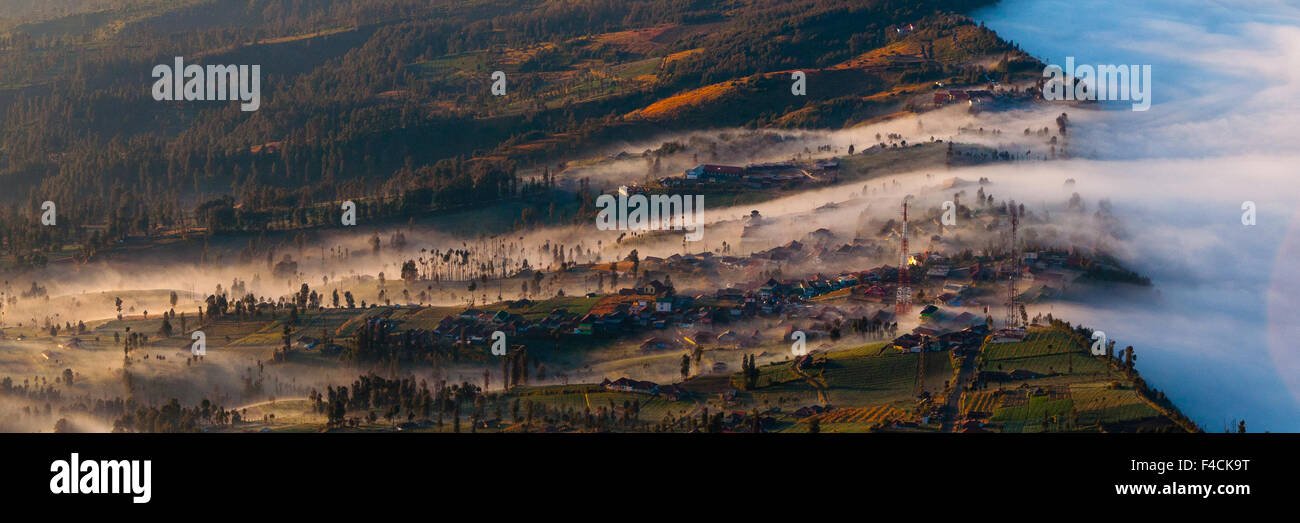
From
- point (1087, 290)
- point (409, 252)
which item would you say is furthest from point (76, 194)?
point (1087, 290)

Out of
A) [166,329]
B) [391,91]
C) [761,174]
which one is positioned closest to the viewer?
[166,329]

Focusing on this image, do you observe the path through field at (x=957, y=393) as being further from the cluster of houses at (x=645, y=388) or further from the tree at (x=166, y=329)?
the tree at (x=166, y=329)

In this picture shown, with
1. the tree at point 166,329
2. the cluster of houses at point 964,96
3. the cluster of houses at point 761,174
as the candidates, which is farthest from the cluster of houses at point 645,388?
the cluster of houses at point 964,96

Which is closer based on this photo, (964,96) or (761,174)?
(761,174)

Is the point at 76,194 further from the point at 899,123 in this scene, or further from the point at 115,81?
the point at 899,123

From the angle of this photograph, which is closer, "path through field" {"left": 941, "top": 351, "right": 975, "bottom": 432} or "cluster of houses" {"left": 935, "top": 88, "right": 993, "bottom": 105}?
"path through field" {"left": 941, "top": 351, "right": 975, "bottom": 432}

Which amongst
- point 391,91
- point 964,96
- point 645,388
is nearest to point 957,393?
point 645,388

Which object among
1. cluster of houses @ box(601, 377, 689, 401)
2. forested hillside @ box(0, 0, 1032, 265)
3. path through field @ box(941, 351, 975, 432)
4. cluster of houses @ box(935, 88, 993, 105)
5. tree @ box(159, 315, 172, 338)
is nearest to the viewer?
path through field @ box(941, 351, 975, 432)

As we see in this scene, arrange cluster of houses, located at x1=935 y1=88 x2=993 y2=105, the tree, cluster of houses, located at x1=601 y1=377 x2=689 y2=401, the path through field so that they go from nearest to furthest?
the path through field → cluster of houses, located at x1=601 y1=377 x2=689 y2=401 → the tree → cluster of houses, located at x1=935 y1=88 x2=993 y2=105

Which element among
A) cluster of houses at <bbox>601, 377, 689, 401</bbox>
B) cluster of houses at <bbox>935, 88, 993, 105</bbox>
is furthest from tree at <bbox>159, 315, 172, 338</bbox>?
cluster of houses at <bbox>935, 88, 993, 105</bbox>

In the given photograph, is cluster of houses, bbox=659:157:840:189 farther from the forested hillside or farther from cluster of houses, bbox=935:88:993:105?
cluster of houses, bbox=935:88:993:105

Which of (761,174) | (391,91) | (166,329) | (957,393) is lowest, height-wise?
(957,393)

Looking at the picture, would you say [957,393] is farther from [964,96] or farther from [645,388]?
[964,96]
